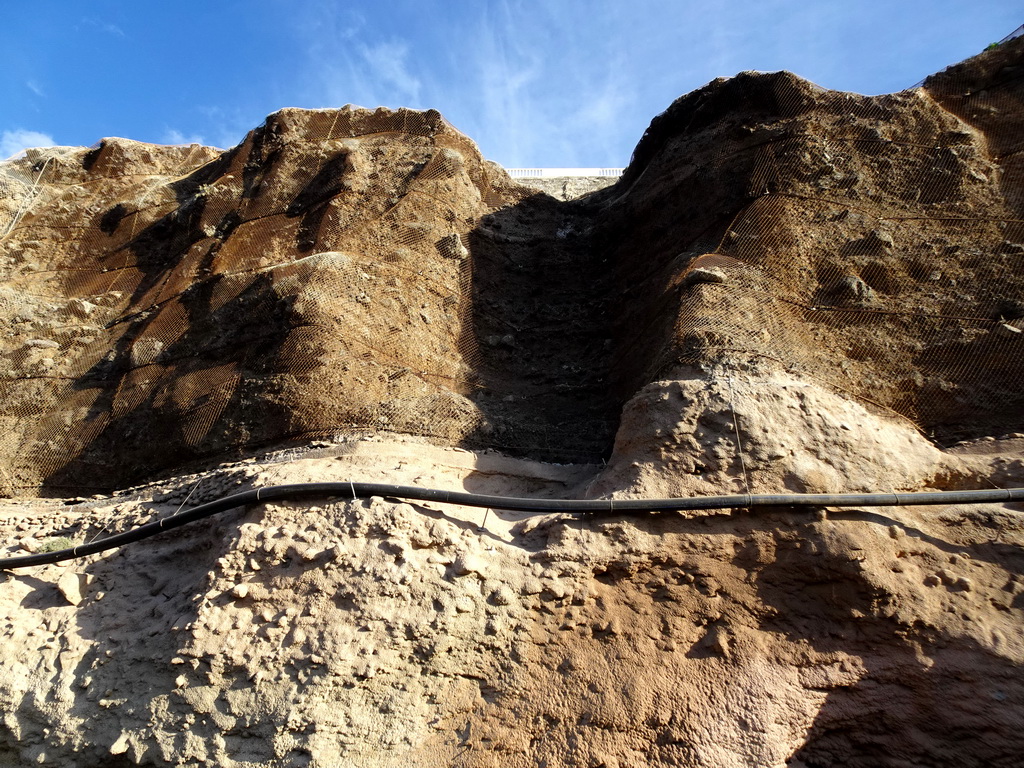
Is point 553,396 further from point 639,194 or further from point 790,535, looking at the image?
point 639,194

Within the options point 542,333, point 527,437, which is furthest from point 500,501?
point 542,333

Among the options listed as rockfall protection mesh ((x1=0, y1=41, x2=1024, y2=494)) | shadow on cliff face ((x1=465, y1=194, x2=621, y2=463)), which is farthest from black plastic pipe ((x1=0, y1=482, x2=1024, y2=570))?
shadow on cliff face ((x1=465, y1=194, x2=621, y2=463))

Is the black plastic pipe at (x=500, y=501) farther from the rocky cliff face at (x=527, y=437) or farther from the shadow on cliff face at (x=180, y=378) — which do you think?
the shadow on cliff face at (x=180, y=378)

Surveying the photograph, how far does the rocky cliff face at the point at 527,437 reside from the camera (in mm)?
4324

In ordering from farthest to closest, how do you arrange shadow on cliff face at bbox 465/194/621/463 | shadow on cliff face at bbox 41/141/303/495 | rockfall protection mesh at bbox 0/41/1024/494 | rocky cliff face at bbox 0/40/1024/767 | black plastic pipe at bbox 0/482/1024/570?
1. shadow on cliff face at bbox 465/194/621/463
2. shadow on cliff face at bbox 41/141/303/495
3. rockfall protection mesh at bbox 0/41/1024/494
4. black plastic pipe at bbox 0/482/1024/570
5. rocky cliff face at bbox 0/40/1024/767

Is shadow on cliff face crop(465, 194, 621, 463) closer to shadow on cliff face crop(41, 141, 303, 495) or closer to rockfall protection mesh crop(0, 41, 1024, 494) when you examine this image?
rockfall protection mesh crop(0, 41, 1024, 494)

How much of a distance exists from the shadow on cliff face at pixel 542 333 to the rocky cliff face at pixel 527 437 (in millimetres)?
64

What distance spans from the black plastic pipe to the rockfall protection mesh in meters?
1.16

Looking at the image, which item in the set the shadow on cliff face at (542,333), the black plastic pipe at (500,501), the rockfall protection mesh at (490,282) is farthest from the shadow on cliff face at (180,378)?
the shadow on cliff face at (542,333)

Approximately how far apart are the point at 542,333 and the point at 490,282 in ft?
3.52

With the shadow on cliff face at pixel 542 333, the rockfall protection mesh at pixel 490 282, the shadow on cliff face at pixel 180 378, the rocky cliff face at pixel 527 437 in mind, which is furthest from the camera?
the shadow on cliff face at pixel 542 333

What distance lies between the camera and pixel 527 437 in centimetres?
664

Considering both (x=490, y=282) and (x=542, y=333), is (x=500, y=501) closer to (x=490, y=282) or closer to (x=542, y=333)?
(x=542, y=333)

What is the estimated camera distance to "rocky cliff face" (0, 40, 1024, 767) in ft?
14.2
